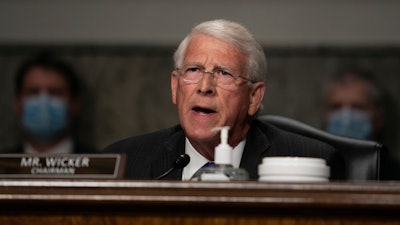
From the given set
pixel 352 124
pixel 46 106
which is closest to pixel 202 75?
pixel 352 124

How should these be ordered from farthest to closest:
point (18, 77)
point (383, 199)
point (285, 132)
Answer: point (18, 77) → point (285, 132) → point (383, 199)

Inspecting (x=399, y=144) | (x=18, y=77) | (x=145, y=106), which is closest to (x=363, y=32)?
(x=399, y=144)

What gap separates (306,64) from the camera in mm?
5723

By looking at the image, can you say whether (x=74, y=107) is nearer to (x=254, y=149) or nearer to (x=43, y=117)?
(x=43, y=117)

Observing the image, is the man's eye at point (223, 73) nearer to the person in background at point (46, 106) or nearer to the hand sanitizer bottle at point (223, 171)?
the hand sanitizer bottle at point (223, 171)

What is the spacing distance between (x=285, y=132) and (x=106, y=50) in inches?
107

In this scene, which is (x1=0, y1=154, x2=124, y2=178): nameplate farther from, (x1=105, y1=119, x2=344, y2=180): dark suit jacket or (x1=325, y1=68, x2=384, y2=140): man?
(x1=325, y1=68, x2=384, y2=140): man

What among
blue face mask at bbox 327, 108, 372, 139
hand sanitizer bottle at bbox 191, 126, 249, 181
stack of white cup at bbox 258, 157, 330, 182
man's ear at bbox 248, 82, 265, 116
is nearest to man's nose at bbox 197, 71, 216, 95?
man's ear at bbox 248, 82, 265, 116

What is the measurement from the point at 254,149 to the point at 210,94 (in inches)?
8.6

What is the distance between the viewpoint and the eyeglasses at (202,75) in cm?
304

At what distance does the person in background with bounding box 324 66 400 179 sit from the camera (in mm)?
5062

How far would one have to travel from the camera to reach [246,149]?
10.2ft

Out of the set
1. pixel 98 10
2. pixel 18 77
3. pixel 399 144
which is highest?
pixel 98 10

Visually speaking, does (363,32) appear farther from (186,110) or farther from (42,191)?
(42,191)
